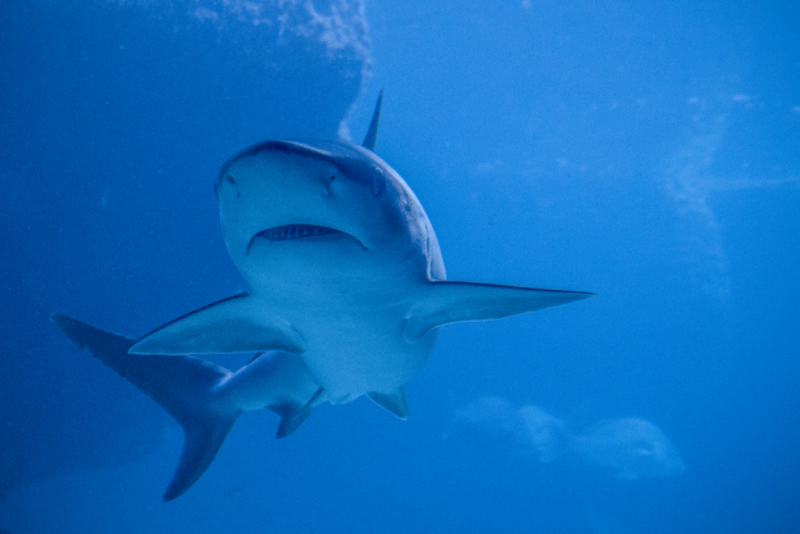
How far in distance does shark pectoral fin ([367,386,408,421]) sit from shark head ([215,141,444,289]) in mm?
2479

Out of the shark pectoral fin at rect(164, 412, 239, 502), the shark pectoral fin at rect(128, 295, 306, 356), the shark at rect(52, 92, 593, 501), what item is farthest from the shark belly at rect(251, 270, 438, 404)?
the shark pectoral fin at rect(164, 412, 239, 502)

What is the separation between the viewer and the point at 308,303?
8.05 feet

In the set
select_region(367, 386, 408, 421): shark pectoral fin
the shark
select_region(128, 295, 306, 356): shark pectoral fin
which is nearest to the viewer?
the shark

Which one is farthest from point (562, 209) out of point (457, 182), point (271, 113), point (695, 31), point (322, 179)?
point (322, 179)

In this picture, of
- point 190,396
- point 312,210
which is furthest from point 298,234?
point 190,396

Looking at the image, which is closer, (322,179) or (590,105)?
(322,179)

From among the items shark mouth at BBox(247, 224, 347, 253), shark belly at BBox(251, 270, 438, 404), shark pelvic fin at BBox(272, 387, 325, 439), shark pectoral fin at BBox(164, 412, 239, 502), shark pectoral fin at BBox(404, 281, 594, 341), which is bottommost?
shark pectoral fin at BBox(164, 412, 239, 502)

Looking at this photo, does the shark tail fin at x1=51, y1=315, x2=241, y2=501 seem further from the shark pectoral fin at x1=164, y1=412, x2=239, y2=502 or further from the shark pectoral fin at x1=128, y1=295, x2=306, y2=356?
the shark pectoral fin at x1=128, y1=295, x2=306, y2=356

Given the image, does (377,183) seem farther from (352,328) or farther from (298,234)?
(352,328)

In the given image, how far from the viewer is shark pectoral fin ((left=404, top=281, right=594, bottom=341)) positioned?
227cm

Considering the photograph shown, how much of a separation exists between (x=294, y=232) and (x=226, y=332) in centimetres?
140

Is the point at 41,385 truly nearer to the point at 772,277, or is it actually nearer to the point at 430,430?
the point at 430,430

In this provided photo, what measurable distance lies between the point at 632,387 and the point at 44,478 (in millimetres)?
35635

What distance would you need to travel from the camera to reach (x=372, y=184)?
5.80 ft
